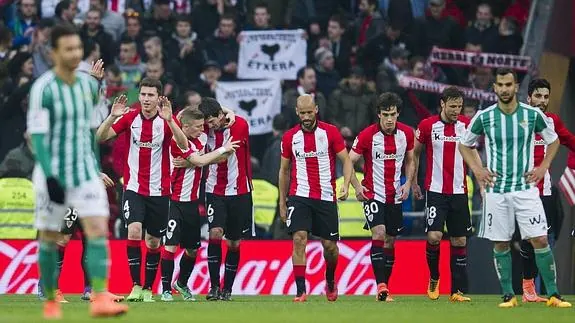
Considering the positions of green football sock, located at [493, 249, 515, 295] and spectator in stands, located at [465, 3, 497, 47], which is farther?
spectator in stands, located at [465, 3, 497, 47]

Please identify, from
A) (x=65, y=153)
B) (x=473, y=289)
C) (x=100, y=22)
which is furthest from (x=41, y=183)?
(x=100, y=22)

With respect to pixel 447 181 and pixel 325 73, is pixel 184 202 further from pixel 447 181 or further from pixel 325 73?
pixel 325 73

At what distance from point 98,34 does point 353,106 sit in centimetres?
427

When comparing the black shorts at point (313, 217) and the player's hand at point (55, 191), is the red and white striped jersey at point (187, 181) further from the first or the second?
the player's hand at point (55, 191)

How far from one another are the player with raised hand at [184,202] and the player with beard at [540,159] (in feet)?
11.8

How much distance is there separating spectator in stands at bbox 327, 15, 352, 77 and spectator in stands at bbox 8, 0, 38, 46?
16.2 feet

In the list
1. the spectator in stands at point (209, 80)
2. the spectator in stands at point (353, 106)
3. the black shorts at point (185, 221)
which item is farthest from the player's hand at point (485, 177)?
the spectator in stands at point (209, 80)

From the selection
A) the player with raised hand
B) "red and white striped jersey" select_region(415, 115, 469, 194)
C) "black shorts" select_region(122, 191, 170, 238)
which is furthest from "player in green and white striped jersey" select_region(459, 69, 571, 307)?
"black shorts" select_region(122, 191, 170, 238)

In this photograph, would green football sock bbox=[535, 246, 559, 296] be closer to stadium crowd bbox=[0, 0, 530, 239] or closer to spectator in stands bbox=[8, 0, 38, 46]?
stadium crowd bbox=[0, 0, 530, 239]

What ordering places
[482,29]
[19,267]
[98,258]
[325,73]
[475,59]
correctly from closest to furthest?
[98,258] → [19,267] → [475,59] → [325,73] → [482,29]

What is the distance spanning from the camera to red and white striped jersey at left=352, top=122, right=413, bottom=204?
18.6 metres

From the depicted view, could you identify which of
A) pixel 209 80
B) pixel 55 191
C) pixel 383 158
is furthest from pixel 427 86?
pixel 55 191

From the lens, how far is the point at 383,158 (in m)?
18.6

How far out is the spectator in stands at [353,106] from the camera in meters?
24.0
